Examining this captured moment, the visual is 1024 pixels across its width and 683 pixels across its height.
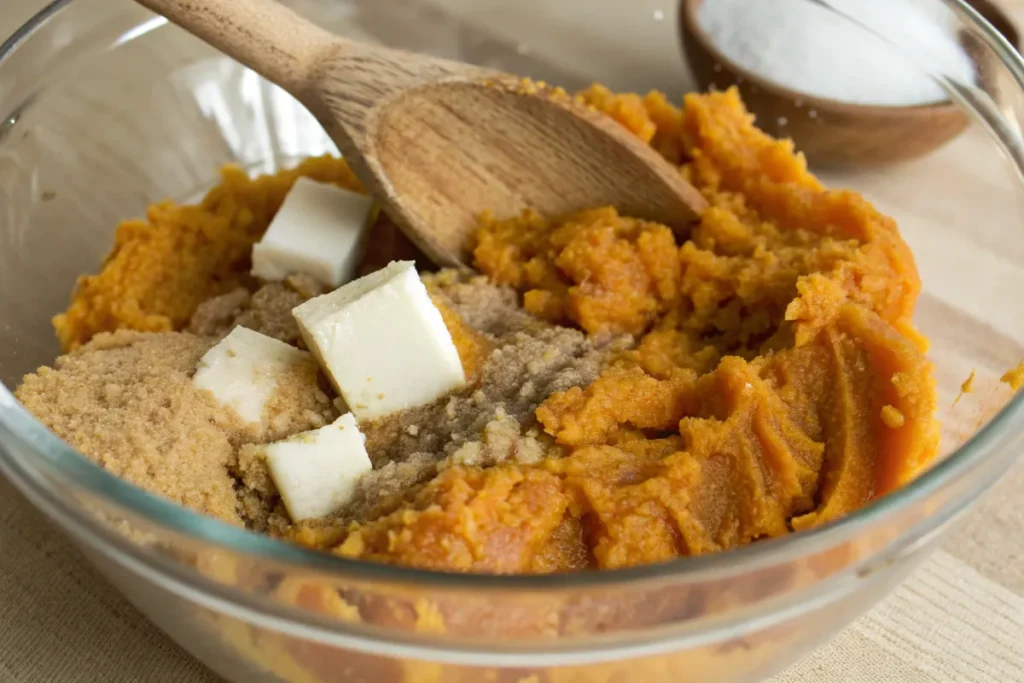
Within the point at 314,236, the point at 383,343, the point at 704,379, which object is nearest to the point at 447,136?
the point at 314,236

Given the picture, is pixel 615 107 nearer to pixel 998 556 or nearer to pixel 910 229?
pixel 910 229

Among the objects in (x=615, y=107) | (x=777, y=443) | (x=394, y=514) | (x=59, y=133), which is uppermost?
(x=615, y=107)

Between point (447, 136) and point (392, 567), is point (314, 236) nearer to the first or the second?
point (447, 136)

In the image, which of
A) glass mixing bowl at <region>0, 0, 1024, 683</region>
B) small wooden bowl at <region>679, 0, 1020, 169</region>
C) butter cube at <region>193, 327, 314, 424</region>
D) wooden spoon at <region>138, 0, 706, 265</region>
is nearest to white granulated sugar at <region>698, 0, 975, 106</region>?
small wooden bowl at <region>679, 0, 1020, 169</region>

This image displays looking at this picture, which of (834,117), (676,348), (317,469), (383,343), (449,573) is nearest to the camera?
(449,573)

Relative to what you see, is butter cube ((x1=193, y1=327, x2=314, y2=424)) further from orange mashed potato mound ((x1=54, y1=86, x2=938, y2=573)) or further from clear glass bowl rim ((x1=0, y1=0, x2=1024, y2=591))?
clear glass bowl rim ((x1=0, y1=0, x2=1024, y2=591))

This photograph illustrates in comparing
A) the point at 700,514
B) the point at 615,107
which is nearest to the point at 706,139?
the point at 615,107
